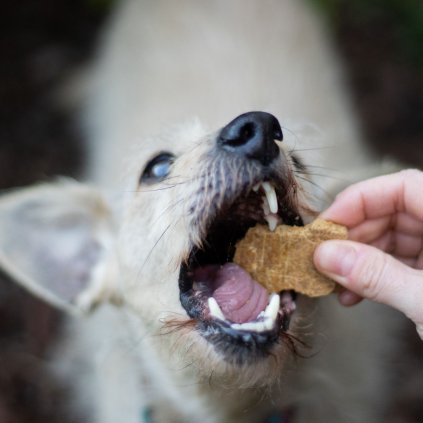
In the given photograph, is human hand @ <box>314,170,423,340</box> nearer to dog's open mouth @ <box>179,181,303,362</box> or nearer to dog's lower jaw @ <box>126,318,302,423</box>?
dog's open mouth @ <box>179,181,303,362</box>

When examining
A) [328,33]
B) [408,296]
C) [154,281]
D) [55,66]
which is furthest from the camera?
[55,66]

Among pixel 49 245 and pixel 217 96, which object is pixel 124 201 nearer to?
pixel 49 245

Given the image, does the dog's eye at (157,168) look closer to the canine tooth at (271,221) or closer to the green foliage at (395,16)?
the canine tooth at (271,221)

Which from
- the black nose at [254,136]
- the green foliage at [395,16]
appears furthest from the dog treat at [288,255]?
the green foliage at [395,16]

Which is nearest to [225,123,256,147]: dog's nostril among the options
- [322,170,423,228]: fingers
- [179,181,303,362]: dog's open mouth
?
[179,181,303,362]: dog's open mouth

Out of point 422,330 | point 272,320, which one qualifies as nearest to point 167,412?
point 272,320

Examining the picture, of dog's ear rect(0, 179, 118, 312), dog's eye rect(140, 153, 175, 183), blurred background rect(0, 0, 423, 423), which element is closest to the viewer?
dog's eye rect(140, 153, 175, 183)

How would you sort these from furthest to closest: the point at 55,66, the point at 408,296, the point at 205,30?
1. the point at 55,66
2. the point at 205,30
3. the point at 408,296
